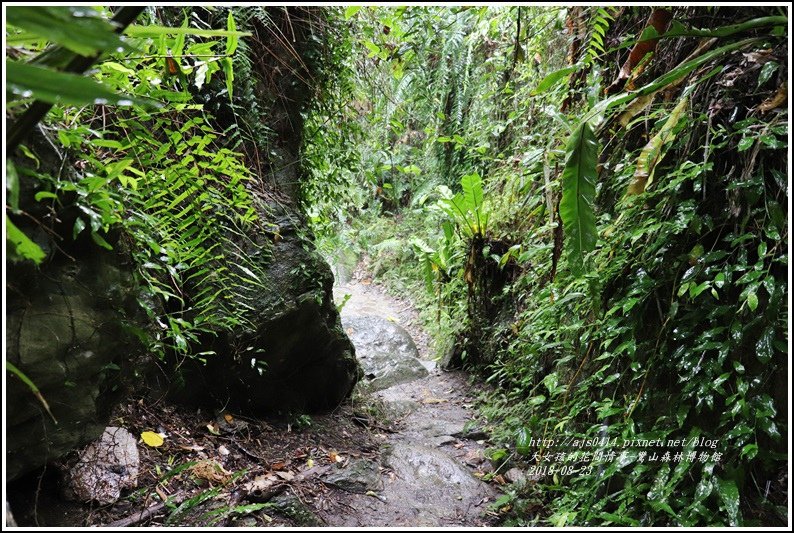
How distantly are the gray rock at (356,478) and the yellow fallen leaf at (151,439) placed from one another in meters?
0.87

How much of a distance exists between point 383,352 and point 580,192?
398cm

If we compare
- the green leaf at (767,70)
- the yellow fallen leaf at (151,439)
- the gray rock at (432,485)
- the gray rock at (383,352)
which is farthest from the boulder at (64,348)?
the gray rock at (383,352)

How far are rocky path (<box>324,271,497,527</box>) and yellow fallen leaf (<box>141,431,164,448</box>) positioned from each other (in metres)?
0.87

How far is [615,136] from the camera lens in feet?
8.24

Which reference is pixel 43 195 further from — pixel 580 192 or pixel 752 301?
pixel 752 301

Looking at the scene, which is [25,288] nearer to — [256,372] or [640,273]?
[256,372]

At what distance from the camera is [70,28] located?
0.59 meters

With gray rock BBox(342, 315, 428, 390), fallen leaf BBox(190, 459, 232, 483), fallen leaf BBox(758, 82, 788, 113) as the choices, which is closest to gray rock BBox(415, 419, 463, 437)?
gray rock BBox(342, 315, 428, 390)

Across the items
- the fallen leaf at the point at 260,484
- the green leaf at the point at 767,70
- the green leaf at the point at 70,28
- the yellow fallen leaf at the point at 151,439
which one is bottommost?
the fallen leaf at the point at 260,484

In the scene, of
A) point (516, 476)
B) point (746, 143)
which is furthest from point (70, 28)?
point (516, 476)

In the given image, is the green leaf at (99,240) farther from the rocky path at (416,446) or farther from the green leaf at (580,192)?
the green leaf at (580,192)

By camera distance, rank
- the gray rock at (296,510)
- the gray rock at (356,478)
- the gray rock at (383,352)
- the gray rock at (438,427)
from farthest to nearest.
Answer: the gray rock at (383,352)
the gray rock at (438,427)
the gray rock at (356,478)
the gray rock at (296,510)

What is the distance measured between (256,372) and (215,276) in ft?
2.65

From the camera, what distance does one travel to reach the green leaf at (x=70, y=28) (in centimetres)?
59
